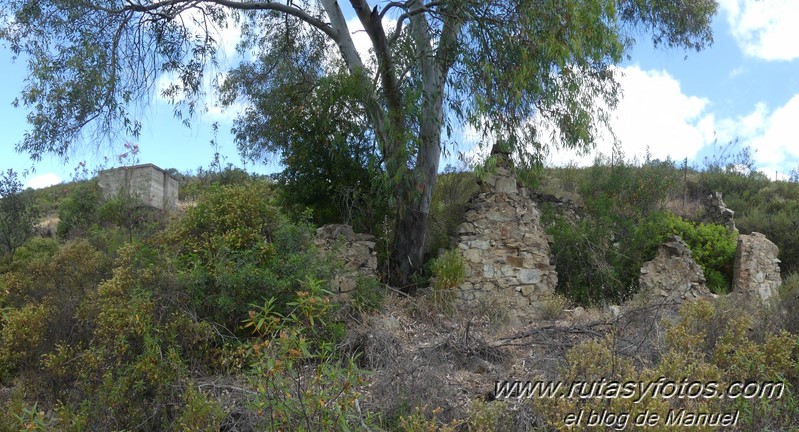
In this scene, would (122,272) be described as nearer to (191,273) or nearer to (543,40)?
(191,273)

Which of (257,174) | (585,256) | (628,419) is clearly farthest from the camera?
(257,174)

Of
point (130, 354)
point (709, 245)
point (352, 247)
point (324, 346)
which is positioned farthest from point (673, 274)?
point (130, 354)

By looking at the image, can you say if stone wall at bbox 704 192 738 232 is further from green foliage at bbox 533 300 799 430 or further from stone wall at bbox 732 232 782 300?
green foliage at bbox 533 300 799 430

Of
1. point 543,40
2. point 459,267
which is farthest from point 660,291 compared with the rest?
point 543,40

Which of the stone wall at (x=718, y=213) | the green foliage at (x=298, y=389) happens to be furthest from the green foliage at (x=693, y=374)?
the stone wall at (x=718, y=213)

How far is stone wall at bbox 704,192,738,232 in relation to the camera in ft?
55.6

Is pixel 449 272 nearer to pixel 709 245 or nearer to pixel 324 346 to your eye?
pixel 324 346

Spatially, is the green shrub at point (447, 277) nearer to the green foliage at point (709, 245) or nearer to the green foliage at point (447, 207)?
the green foliage at point (447, 207)

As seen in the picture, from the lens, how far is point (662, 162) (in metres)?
21.0

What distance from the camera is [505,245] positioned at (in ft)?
38.7

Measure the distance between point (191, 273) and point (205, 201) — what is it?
1.96 m

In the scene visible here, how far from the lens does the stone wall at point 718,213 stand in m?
16.9

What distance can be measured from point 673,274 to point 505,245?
3216 millimetres

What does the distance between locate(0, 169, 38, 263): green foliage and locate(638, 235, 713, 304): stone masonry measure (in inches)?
542
